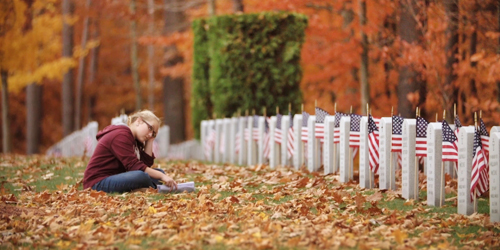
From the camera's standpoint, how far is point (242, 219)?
602 cm

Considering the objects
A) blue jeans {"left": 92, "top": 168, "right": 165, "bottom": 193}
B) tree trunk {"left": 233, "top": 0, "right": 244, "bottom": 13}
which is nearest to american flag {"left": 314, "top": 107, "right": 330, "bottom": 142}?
blue jeans {"left": 92, "top": 168, "right": 165, "bottom": 193}

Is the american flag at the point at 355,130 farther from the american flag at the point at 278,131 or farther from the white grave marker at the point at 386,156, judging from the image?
the american flag at the point at 278,131

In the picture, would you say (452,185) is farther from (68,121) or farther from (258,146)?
(68,121)

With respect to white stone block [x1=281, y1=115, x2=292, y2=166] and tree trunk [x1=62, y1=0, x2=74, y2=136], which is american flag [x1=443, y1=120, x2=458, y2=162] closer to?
white stone block [x1=281, y1=115, x2=292, y2=166]

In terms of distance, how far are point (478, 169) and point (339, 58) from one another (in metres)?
11.4

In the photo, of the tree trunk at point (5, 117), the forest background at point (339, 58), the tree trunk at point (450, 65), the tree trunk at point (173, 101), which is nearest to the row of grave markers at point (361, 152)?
the forest background at point (339, 58)

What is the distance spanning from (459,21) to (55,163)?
305 inches

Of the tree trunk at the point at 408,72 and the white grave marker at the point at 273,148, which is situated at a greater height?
the tree trunk at the point at 408,72

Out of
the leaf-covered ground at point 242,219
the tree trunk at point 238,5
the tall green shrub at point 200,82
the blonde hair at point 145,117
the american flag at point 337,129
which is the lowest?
the leaf-covered ground at point 242,219

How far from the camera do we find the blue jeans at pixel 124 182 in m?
7.56

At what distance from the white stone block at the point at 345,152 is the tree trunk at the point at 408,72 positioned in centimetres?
484

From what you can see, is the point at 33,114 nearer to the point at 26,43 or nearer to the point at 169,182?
the point at 26,43

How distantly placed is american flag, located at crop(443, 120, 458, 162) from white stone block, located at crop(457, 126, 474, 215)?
0.43 meters

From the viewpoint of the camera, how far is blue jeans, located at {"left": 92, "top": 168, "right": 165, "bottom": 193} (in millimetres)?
7562
